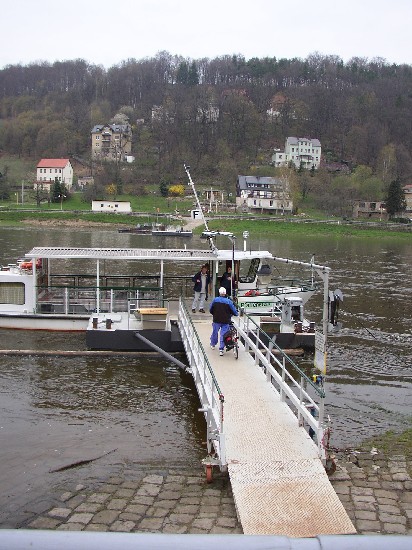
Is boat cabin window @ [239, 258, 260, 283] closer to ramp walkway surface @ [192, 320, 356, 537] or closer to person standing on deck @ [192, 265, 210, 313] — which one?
person standing on deck @ [192, 265, 210, 313]

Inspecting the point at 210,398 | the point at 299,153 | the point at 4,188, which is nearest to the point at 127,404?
the point at 210,398

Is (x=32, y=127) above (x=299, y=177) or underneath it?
above

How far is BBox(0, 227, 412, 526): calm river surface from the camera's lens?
1068 cm

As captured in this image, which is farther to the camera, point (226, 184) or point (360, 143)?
point (360, 143)

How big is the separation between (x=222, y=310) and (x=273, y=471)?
599 cm

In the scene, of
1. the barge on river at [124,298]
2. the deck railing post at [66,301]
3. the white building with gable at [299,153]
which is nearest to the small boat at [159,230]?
the barge on river at [124,298]

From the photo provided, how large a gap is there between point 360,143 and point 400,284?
13277 cm

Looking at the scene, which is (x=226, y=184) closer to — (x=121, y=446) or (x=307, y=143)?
(x=307, y=143)

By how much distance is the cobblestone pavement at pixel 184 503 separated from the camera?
7.92 meters

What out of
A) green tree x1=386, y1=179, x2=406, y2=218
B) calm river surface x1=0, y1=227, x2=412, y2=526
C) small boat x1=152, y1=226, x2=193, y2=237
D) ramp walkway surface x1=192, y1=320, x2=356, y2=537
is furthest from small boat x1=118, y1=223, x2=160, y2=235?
ramp walkway surface x1=192, y1=320, x2=356, y2=537

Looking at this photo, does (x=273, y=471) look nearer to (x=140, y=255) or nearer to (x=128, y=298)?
(x=128, y=298)

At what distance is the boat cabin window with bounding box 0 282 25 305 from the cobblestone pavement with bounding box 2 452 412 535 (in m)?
11.8

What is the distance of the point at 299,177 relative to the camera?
125625mm

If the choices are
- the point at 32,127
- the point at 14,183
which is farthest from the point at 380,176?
the point at 32,127
